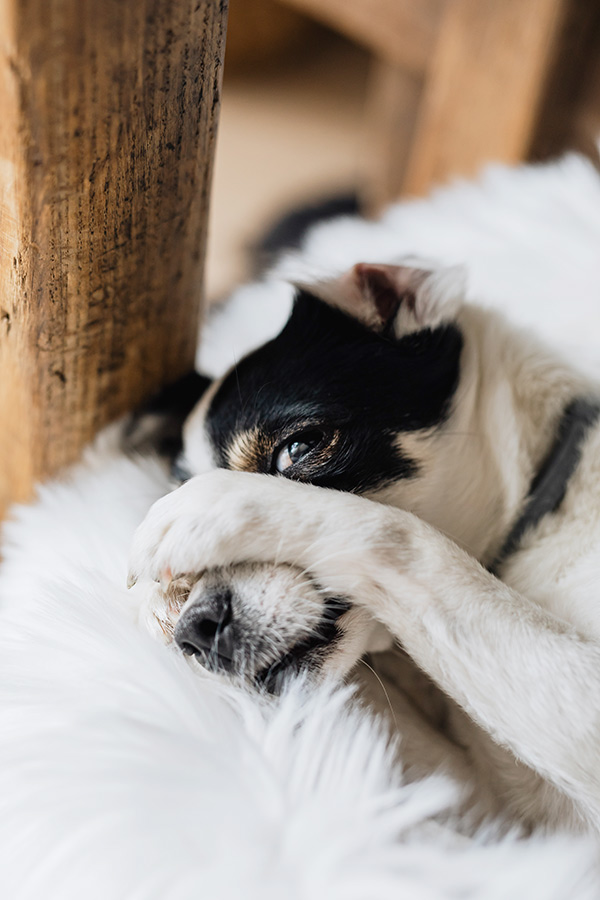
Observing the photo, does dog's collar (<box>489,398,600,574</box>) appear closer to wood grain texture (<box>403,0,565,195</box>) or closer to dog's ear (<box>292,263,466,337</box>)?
dog's ear (<box>292,263,466,337</box>)

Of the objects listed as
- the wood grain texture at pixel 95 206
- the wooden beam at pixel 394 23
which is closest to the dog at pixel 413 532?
the wood grain texture at pixel 95 206

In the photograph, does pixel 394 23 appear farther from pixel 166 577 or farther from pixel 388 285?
pixel 166 577

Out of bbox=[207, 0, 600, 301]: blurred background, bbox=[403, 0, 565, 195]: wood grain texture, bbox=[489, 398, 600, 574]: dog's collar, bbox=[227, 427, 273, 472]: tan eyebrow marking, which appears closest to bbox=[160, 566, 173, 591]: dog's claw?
bbox=[227, 427, 273, 472]: tan eyebrow marking

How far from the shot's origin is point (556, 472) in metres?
0.85

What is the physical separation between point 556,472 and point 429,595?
277 mm

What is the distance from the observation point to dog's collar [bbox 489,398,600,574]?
2.77 feet

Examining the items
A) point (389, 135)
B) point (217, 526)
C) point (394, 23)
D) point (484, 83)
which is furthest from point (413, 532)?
point (389, 135)

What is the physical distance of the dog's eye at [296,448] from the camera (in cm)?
77

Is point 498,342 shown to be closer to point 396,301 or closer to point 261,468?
point 396,301

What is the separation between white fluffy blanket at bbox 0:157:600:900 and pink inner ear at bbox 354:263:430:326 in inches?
15.1

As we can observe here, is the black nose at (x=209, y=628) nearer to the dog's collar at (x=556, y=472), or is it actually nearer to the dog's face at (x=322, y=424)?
the dog's face at (x=322, y=424)

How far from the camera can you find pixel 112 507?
0.84 meters

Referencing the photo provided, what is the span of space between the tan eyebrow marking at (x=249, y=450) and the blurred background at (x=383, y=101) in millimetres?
744

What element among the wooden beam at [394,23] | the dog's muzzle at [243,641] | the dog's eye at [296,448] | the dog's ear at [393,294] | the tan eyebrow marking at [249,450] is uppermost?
the wooden beam at [394,23]
